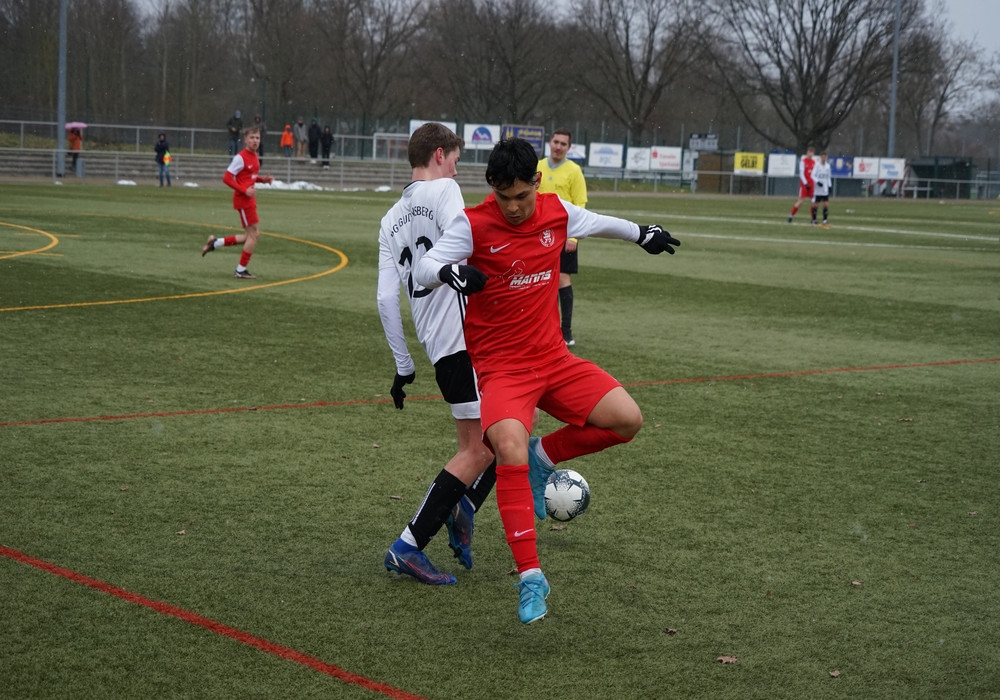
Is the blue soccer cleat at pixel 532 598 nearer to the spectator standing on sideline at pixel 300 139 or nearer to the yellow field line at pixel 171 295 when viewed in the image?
the yellow field line at pixel 171 295

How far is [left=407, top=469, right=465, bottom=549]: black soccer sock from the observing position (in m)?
4.89

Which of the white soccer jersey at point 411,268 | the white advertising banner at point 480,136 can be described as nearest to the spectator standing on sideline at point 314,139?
the white advertising banner at point 480,136

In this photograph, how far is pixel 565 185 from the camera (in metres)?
11.8

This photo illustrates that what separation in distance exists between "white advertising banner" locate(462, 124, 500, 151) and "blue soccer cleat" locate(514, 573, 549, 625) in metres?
51.9

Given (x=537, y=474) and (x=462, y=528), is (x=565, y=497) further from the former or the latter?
(x=462, y=528)

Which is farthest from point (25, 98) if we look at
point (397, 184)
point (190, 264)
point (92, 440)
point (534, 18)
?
point (92, 440)

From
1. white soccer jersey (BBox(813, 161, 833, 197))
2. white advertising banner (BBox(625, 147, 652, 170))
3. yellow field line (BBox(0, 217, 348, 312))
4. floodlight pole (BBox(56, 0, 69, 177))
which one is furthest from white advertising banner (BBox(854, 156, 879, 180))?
yellow field line (BBox(0, 217, 348, 312))

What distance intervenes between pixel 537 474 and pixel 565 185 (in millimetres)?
7057

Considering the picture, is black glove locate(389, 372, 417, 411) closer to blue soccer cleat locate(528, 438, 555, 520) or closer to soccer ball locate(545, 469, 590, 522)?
blue soccer cleat locate(528, 438, 555, 520)

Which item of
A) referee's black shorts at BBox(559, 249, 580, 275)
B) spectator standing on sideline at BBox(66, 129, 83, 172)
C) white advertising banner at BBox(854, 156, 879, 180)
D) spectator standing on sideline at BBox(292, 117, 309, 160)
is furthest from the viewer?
white advertising banner at BBox(854, 156, 879, 180)

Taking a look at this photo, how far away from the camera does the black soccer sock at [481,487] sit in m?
5.14

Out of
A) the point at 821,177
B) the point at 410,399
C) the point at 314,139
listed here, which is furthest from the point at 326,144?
the point at 410,399

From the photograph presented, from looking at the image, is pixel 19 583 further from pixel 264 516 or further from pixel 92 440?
pixel 92 440

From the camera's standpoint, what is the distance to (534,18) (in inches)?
3007
